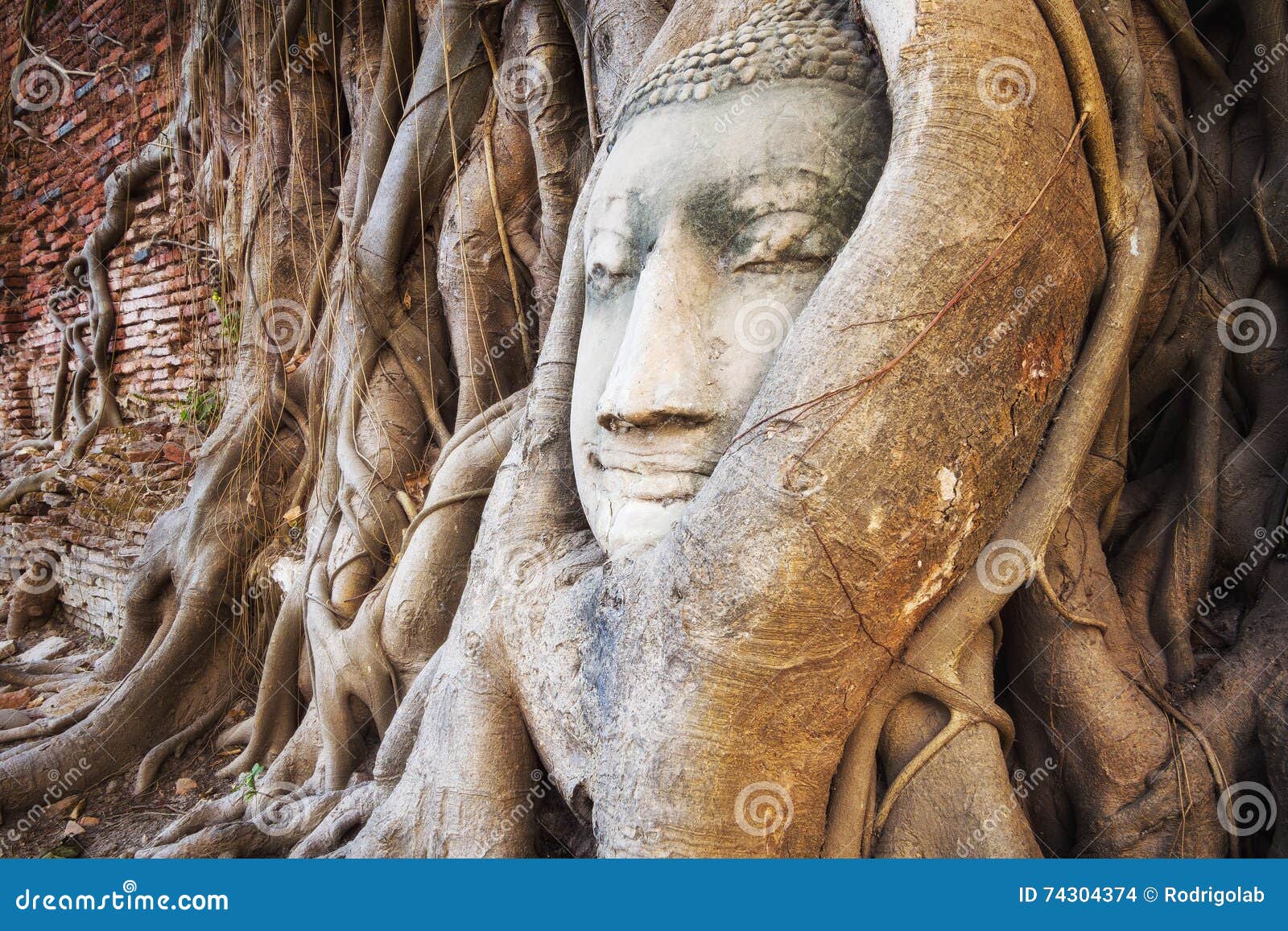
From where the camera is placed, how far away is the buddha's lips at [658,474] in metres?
1.47

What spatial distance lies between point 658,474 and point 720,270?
387 mm

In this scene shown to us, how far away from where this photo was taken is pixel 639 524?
4.90 feet

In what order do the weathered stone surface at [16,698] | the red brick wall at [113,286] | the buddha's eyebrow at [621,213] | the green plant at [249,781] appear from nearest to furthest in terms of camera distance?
the buddha's eyebrow at [621,213] → the green plant at [249,781] → the weathered stone surface at [16,698] → the red brick wall at [113,286]

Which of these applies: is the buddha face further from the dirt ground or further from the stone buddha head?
the dirt ground

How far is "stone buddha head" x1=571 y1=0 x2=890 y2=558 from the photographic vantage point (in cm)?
145

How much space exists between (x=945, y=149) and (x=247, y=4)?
3.60 m

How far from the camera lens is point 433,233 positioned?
3225 mm

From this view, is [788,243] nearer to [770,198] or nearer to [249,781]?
[770,198]

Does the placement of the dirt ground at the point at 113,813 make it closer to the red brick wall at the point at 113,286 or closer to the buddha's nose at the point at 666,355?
the red brick wall at the point at 113,286

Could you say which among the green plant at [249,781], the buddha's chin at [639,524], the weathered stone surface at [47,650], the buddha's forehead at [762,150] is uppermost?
the buddha's forehead at [762,150]

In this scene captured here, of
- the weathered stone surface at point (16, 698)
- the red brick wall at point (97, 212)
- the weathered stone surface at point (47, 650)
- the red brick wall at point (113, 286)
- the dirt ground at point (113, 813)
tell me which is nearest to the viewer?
the dirt ground at point (113, 813)

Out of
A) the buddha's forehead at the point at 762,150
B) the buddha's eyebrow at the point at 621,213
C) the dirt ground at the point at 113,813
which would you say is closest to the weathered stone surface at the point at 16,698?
the dirt ground at the point at 113,813

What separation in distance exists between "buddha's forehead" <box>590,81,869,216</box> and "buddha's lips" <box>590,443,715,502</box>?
465 millimetres

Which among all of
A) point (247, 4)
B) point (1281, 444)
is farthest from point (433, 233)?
point (1281, 444)
